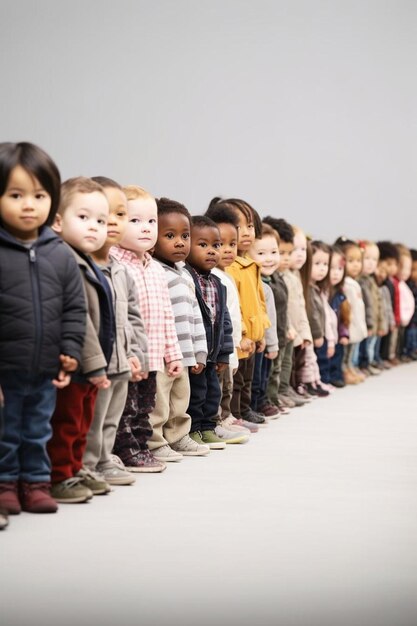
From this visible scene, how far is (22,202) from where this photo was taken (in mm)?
4402

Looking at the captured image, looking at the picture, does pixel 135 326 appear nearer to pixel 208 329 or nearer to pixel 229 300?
pixel 208 329

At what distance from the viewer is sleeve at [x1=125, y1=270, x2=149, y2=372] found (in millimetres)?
5348

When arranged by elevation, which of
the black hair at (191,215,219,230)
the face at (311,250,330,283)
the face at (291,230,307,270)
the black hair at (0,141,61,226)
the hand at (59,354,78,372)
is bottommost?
the hand at (59,354,78,372)

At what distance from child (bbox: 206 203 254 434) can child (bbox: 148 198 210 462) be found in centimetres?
61

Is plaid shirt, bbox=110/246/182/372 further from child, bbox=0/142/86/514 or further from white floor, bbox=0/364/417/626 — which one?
child, bbox=0/142/86/514

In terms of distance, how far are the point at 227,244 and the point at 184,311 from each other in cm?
102

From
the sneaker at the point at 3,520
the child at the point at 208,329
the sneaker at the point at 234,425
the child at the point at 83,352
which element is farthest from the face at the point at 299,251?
the sneaker at the point at 3,520

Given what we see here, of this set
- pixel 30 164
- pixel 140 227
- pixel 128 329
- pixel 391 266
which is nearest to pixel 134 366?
pixel 128 329

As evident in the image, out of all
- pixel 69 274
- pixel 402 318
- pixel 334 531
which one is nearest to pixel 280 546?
pixel 334 531

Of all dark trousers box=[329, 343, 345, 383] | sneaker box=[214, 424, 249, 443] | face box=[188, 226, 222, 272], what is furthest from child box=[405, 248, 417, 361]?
face box=[188, 226, 222, 272]

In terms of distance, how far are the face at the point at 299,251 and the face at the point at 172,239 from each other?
9.21 ft

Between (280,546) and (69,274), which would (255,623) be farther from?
(69,274)

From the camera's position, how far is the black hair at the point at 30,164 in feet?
14.4

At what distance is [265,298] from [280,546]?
12.5 feet
